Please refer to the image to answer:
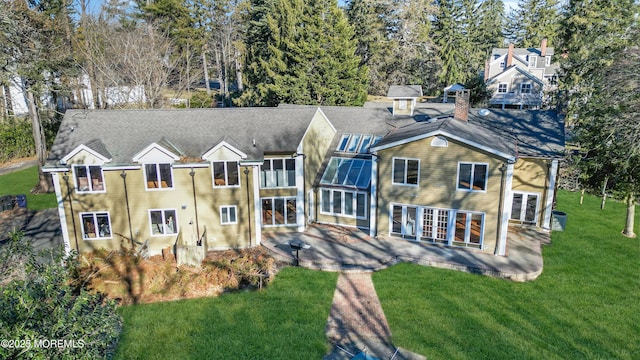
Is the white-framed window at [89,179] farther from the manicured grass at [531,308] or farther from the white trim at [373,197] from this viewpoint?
the manicured grass at [531,308]

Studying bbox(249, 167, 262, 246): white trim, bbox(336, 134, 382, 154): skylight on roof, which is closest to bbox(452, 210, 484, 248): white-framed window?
bbox(336, 134, 382, 154): skylight on roof

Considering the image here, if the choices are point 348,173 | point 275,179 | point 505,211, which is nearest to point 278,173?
point 275,179

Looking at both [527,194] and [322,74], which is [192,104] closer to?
[322,74]

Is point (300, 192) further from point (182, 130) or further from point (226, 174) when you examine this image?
point (182, 130)

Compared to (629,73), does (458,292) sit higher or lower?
lower

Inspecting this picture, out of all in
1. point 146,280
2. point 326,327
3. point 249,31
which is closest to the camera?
point 326,327

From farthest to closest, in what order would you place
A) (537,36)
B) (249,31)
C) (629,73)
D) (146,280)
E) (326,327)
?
(537,36) < (249,31) < (629,73) < (146,280) < (326,327)

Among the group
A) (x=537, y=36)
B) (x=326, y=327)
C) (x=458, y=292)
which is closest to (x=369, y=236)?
(x=458, y=292)
